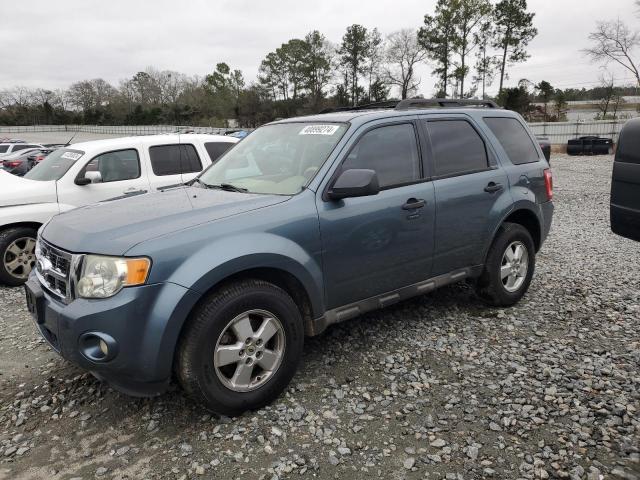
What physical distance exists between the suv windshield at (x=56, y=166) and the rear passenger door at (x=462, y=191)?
15.9ft

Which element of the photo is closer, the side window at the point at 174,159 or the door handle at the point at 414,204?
the door handle at the point at 414,204

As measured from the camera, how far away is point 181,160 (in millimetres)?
6961

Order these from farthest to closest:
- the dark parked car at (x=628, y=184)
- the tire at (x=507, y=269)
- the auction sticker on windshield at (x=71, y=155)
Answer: the auction sticker on windshield at (x=71, y=155), the tire at (x=507, y=269), the dark parked car at (x=628, y=184)

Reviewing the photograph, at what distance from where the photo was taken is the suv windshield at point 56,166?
634cm

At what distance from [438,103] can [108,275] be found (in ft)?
10.9

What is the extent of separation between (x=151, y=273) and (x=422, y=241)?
84.1 inches

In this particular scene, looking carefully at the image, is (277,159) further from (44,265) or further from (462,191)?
(44,265)

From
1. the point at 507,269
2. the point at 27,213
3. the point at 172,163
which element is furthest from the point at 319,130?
the point at 27,213

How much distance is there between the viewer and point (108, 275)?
263 centimetres

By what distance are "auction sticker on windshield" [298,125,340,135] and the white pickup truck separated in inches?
117

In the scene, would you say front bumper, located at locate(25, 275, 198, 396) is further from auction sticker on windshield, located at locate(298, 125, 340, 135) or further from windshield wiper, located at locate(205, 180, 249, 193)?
auction sticker on windshield, located at locate(298, 125, 340, 135)

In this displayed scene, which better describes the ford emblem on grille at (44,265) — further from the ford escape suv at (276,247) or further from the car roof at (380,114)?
the car roof at (380,114)

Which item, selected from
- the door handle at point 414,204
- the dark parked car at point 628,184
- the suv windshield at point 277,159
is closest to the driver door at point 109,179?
the suv windshield at point 277,159

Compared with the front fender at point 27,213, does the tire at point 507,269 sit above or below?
below
